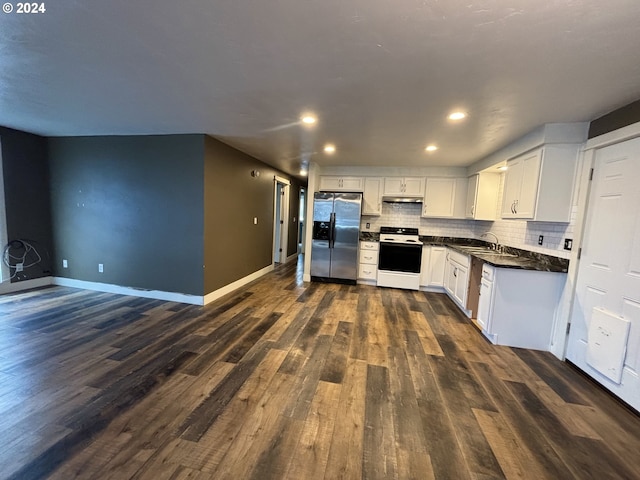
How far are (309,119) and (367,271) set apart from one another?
10.8 ft

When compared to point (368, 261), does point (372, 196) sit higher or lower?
higher

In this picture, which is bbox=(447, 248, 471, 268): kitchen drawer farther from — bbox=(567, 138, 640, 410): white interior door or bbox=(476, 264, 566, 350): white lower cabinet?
bbox=(567, 138, 640, 410): white interior door

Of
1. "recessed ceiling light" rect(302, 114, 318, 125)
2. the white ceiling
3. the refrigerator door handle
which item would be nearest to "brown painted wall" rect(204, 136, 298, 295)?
the white ceiling

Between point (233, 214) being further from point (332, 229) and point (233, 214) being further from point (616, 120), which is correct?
point (616, 120)

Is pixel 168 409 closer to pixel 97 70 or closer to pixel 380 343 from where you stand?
pixel 380 343

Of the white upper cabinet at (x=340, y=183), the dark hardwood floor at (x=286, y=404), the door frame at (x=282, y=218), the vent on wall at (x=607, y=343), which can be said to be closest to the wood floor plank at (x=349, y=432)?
the dark hardwood floor at (x=286, y=404)

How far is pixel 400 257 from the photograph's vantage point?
4.90m

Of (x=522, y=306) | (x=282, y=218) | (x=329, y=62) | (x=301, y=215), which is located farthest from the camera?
(x=301, y=215)

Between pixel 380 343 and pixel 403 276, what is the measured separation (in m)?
2.35

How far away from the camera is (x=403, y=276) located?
4.95 m

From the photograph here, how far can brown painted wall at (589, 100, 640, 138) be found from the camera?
2082mm

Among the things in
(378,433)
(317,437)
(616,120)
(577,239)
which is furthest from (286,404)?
(616,120)

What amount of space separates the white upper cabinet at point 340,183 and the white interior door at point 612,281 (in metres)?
3.43

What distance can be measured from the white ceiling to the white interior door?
0.59 metres
